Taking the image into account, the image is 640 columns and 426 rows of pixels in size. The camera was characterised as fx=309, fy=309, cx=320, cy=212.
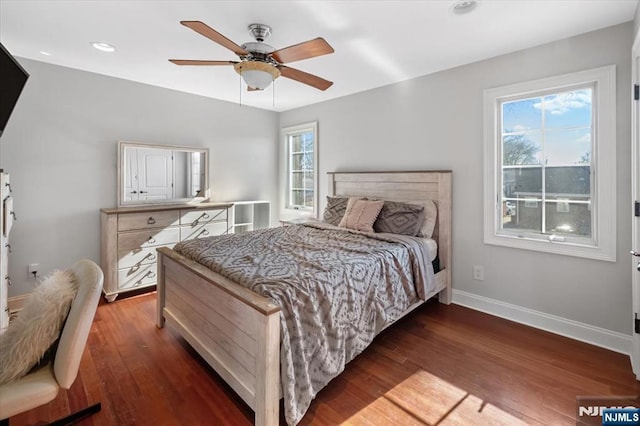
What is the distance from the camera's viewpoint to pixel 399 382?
1971 millimetres

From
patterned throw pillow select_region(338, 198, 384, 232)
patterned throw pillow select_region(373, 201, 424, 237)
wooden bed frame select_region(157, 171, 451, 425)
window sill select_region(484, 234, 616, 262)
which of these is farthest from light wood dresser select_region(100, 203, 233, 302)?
window sill select_region(484, 234, 616, 262)

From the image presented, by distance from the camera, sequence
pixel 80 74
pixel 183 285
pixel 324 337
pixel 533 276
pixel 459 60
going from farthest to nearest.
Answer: pixel 80 74, pixel 459 60, pixel 533 276, pixel 183 285, pixel 324 337

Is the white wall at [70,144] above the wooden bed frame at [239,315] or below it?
above

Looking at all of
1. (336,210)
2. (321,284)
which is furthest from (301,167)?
(321,284)

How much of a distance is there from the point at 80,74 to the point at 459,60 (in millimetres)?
3918

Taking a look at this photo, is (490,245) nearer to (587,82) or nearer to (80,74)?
(587,82)

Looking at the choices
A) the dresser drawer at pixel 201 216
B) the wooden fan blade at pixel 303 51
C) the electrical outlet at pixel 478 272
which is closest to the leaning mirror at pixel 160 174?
the dresser drawer at pixel 201 216

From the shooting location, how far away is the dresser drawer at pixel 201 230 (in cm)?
379

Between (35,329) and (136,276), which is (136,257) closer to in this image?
(136,276)

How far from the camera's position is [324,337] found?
175cm

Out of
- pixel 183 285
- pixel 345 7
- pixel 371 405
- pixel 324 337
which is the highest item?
pixel 345 7

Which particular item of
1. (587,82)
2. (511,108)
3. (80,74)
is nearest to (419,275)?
(511,108)

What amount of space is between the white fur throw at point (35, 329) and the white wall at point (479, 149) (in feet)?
10.3

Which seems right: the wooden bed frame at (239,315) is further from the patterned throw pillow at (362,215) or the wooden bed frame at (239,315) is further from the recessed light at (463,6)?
the recessed light at (463,6)
